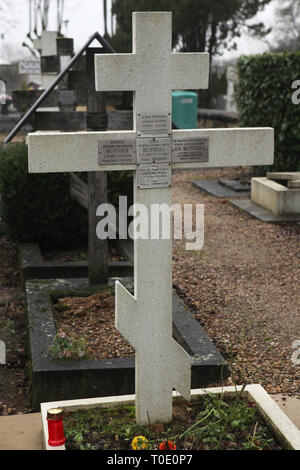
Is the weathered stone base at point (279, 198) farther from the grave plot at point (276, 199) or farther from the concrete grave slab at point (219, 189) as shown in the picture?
the concrete grave slab at point (219, 189)

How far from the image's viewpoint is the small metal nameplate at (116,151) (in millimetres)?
3033

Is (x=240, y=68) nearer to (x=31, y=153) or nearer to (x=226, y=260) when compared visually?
(x=226, y=260)

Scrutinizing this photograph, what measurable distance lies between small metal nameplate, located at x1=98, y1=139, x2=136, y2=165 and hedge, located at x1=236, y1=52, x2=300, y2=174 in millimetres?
7352

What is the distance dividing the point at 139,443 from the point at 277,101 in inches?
330

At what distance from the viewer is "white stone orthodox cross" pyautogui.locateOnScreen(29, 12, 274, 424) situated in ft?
9.68

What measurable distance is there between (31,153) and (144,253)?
680 millimetres

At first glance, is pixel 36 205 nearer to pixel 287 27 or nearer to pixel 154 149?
pixel 154 149

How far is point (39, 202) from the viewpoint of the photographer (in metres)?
6.83

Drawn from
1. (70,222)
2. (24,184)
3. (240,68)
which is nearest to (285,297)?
(70,222)

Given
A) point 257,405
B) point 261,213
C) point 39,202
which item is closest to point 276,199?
point 261,213

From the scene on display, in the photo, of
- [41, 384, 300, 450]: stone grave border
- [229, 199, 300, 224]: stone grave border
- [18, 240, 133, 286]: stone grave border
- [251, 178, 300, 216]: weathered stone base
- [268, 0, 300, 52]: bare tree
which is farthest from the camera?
[268, 0, 300, 52]: bare tree

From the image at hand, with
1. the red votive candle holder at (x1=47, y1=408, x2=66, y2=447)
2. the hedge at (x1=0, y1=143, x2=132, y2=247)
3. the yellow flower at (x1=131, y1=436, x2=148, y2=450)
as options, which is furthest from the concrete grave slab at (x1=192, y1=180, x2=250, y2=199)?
the red votive candle holder at (x1=47, y1=408, x2=66, y2=447)

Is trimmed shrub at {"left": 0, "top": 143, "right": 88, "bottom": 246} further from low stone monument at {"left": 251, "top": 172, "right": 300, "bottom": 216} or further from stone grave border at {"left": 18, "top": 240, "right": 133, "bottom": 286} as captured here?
low stone monument at {"left": 251, "top": 172, "right": 300, "bottom": 216}

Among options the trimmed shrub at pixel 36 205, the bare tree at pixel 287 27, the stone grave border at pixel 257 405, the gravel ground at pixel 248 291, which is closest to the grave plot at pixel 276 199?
the gravel ground at pixel 248 291
